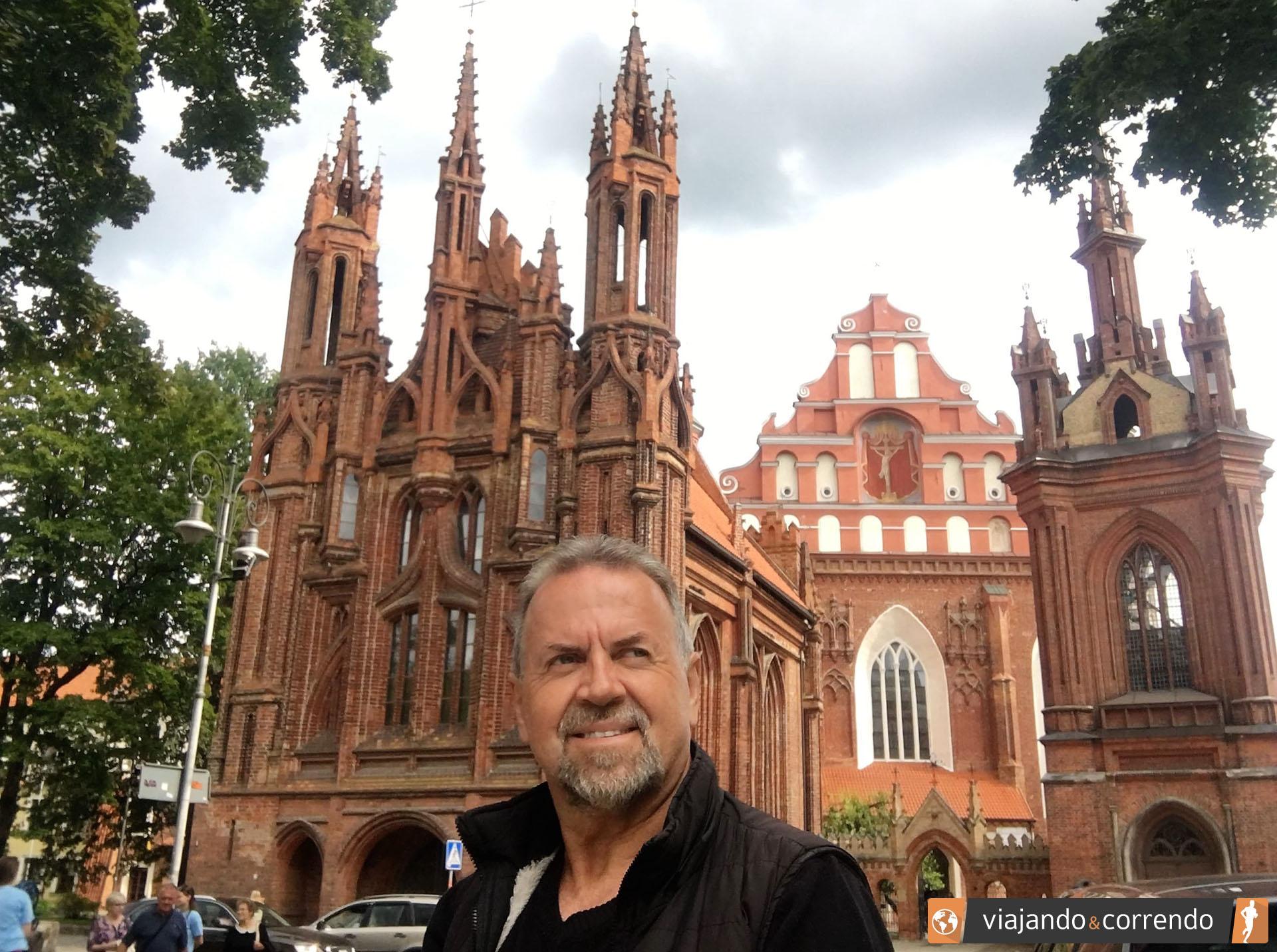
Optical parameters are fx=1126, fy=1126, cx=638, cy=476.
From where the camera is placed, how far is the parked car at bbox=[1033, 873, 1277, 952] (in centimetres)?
360

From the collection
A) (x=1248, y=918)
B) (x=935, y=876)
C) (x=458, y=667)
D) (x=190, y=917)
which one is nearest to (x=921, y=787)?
(x=935, y=876)

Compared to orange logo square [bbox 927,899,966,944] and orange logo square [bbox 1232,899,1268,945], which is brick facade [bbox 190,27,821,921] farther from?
orange logo square [bbox 1232,899,1268,945]

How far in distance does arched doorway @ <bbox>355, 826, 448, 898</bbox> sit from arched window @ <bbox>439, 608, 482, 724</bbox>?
221 cm

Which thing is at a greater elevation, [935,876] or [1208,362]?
[1208,362]

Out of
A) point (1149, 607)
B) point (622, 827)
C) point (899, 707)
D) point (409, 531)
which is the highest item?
point (1149, 607)

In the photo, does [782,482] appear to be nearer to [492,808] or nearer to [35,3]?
[35,3]

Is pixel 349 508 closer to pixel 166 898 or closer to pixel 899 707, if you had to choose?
pixel 166 898

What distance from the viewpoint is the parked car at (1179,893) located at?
360cm

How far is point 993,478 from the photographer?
141 ft

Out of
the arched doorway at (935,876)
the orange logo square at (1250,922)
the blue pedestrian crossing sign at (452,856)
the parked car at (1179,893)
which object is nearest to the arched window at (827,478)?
the arched doorway at (935,876)

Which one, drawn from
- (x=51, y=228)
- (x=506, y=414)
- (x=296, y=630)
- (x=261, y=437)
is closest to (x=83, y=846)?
(x=296, y=630)

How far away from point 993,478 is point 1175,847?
1772 centimetres

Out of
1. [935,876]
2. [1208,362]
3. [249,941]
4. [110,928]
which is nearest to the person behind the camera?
[110,928]

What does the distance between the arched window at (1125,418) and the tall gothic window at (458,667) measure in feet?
67.1
